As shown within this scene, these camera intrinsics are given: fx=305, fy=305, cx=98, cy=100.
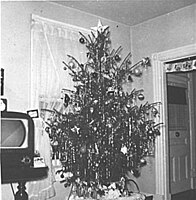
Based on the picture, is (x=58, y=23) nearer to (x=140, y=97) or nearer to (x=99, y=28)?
(x=99, y=28)

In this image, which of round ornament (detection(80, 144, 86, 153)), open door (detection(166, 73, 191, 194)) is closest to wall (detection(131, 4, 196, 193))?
open door (detection(166, 73, 191, 194))

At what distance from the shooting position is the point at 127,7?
125cm

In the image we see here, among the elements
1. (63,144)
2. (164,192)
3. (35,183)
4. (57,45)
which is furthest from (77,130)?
(164,192)

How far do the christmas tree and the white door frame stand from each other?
0.10 m

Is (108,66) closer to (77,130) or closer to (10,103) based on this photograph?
(77,130)

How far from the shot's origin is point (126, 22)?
1.34 meters

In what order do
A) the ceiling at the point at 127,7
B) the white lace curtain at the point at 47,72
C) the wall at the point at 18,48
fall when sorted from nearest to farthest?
the wall at the point at 18,48 < the white lace curtain at the point at 47,72 < the ceiling at the point at 127,7

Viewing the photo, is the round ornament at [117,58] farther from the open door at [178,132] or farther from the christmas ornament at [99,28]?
the open door at [178,132]

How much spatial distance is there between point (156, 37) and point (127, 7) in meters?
0.23

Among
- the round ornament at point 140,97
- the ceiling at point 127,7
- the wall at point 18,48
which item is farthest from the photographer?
the round ornament at point 140,97

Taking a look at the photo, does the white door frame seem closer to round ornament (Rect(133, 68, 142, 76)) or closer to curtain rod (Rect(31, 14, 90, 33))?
round ornament (Rect(133, 68, 142, 76))

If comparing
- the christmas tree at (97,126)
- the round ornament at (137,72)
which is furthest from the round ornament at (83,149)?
the round ornament at (137,72)

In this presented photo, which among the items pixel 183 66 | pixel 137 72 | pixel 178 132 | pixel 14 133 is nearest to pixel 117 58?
pixel 137 72

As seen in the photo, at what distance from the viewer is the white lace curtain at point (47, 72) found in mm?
1084
